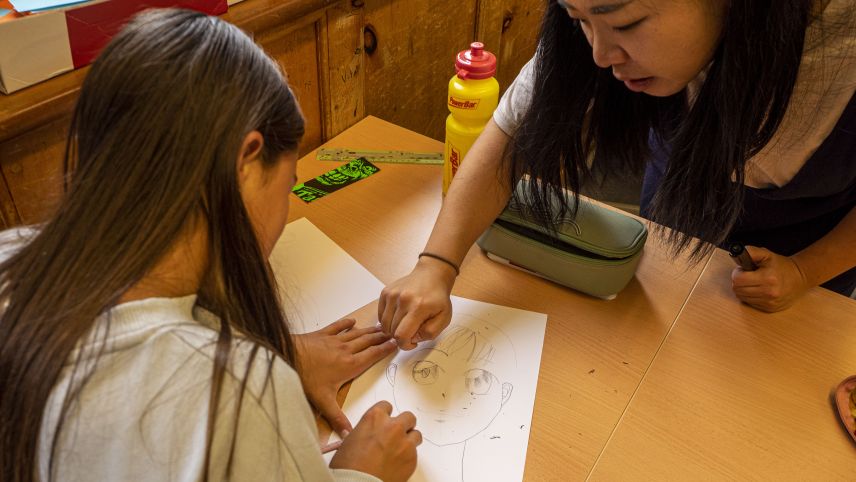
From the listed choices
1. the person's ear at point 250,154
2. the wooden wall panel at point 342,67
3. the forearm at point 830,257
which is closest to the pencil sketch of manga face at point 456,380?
the person's ear at point 250,154

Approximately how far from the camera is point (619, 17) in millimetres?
715

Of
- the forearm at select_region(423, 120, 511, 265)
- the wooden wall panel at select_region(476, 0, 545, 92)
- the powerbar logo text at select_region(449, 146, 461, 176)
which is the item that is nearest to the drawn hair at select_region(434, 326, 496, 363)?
the forearm at select_region(423, 120, 511, 265)

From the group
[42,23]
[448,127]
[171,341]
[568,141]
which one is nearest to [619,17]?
[568,141]

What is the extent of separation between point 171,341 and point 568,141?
2.06 ft

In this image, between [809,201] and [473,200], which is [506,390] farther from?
[809,201]

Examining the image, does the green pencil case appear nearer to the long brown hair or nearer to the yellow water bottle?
the yellow water bottle

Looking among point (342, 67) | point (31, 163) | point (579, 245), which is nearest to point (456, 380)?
point (579, 245)

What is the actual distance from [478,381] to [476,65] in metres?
0.51

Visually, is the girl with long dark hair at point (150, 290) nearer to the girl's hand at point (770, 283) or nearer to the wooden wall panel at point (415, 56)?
the girl's hand at point (770, 283)

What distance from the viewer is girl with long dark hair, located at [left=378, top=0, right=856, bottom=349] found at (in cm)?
73

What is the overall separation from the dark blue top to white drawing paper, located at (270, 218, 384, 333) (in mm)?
523

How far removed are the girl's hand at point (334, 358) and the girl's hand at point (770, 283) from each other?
0.51m

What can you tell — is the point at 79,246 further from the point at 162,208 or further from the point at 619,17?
the point at 619,17

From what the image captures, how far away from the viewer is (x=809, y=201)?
1029 mm
